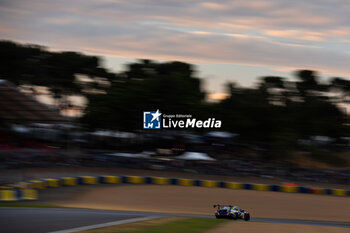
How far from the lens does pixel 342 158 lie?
46.3 metres

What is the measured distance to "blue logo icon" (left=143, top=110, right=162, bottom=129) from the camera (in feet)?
117

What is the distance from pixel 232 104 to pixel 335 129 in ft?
37.7

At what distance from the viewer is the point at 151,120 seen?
36.1m

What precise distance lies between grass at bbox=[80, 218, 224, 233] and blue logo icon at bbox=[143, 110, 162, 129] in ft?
75.2

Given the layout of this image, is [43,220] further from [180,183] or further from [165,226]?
[180,183]

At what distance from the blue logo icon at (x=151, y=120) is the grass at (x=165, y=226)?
75.2ft

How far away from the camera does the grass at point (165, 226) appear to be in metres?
10.6

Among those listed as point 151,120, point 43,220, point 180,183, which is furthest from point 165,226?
point 151,120

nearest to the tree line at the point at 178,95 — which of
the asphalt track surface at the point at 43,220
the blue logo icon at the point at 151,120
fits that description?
the blue logo icon at the point at 151,120

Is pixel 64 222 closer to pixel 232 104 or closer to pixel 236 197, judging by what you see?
pixel 236 197

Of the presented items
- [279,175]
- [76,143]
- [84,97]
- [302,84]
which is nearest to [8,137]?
[76,143]

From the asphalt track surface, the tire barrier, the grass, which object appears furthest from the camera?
the tire barrier

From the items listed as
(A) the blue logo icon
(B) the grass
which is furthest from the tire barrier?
(B) the grass

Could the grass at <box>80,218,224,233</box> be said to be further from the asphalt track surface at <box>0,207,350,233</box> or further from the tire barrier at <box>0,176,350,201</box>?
the tire barrier at <box>0,176,350,201</box>
